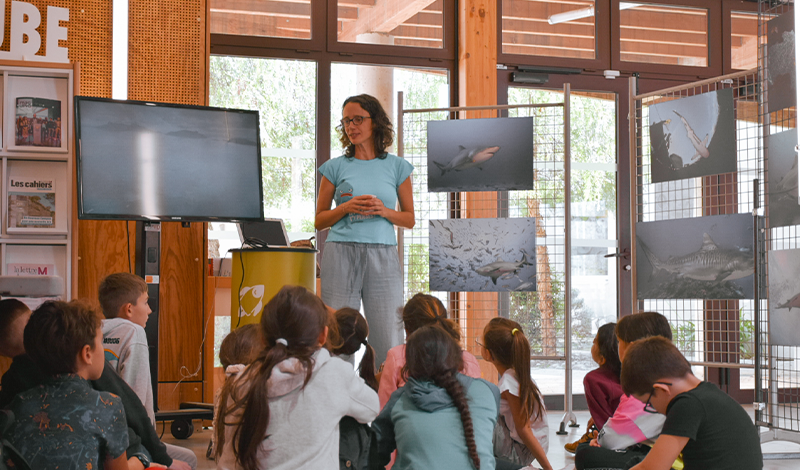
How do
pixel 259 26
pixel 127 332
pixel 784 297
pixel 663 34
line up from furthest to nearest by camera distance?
pixel 663 34
pixel 259 26
pixel 784 297
pixel 127 332

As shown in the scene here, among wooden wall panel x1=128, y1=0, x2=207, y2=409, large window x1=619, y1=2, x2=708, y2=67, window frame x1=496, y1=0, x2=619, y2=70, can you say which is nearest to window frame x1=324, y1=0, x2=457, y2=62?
window frame x1=496, y1=0, x2=619, y2=70

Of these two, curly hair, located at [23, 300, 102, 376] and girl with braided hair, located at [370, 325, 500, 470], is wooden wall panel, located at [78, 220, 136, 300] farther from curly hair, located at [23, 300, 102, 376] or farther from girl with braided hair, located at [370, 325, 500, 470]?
girl with braided hair, located at [370, 325, 500, 470]

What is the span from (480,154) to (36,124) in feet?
7.87

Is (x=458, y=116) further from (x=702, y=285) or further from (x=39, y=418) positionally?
(x=39, y=418)

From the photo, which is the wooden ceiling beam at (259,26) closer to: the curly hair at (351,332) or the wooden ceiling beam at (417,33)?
the wooden ceiling beam at (417,33)

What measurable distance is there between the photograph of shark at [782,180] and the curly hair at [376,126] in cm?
188

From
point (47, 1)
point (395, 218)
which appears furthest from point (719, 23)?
point (47, 1)

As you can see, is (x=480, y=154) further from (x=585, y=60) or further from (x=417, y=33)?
(x=585, y=60)

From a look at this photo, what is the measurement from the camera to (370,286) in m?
3.20

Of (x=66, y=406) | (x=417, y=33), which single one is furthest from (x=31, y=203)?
(x=417, y=33)

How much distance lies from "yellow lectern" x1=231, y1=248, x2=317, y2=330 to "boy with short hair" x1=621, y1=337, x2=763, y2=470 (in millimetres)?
1733

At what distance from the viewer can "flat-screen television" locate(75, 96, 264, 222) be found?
11.5 feet

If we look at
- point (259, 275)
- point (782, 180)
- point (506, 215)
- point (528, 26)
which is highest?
point (528, 26)

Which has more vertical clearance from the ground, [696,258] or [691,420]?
[696,258]
